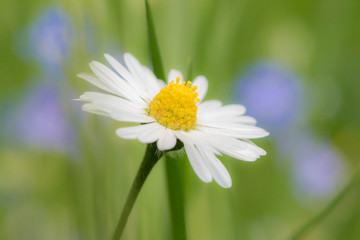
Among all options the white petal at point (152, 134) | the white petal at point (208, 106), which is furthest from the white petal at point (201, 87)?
the white petal at point (152, 134)

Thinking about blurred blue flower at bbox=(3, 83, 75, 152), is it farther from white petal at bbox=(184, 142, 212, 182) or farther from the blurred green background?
white petal at bbox=(184, 142, 212, 182)

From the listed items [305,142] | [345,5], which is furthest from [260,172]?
[345,5]

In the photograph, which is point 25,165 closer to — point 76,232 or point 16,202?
point 16,202

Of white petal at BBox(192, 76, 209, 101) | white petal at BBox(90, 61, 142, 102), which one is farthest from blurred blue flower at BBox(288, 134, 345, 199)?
white petal at BBox(90, 61, 142, 102)

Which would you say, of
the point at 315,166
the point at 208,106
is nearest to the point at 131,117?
the point at 208,106

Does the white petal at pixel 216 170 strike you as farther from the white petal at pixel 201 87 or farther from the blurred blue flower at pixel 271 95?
the blurred blue flower at pixel 271 95

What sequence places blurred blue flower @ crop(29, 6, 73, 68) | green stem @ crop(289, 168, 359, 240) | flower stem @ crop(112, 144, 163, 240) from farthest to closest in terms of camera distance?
blurred blue flower @ crop(29, 6, 73, 68)
green stem @ crop(289, 168, 359, 240)
flower stem @ crop(112, 144, 163, 240)
